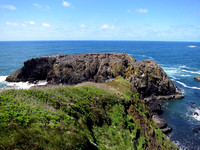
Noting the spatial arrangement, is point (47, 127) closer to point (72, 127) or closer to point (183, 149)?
point (72, 127)

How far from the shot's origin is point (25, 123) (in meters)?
11.5

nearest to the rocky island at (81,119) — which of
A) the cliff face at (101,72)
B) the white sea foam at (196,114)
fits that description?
the white sea foam at (196,114)

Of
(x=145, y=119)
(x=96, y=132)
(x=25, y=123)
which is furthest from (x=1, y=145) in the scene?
(x=145, y=119)

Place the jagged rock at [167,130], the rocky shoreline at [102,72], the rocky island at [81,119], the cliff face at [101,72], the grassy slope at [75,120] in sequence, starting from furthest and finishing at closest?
the cliff face at [101,72] < the rocky shoreline at [102,72] < the jagged rock at [167,130] < the rocky island at [81,119] < the grassy slope at [75,120]

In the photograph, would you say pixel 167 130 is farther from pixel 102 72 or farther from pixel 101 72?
pixel 101 72

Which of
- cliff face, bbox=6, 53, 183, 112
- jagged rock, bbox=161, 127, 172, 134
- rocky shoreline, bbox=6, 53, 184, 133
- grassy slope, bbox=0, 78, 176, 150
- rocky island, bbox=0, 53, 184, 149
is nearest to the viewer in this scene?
grassy slope, bbox=0, 78, 176, 150

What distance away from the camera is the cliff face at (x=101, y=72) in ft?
161

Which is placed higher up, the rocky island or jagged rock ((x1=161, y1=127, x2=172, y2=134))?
the rocky island

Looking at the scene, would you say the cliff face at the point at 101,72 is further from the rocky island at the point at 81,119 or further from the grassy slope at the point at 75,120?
the grassy slope at the point at 75,120

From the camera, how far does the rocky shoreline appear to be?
49.1 m

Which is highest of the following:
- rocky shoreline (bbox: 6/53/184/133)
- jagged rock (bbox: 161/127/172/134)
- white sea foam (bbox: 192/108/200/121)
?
rocky shoreline (bbox: 6/53/184/133)

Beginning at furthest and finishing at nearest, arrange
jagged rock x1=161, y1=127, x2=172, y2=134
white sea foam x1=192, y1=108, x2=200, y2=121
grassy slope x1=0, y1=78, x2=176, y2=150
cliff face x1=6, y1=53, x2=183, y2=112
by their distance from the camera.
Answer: cliff face x1=6, y1=53, x2=183, y2=112, white sea foam x1=192, y1=108, x2=200, y2=121, jagged rock x1=161, y1=127, x2=172, y2=134, grassy slope x1=0, y1=78, x2=176, y2=150

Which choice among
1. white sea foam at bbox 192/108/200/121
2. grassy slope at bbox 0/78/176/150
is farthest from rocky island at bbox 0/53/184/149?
white sea foam at bbox 192/108/200/121

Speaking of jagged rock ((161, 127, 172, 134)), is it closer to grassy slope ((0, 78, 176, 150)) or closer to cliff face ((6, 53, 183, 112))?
grassy slope ((0, 78, 176, 150))
